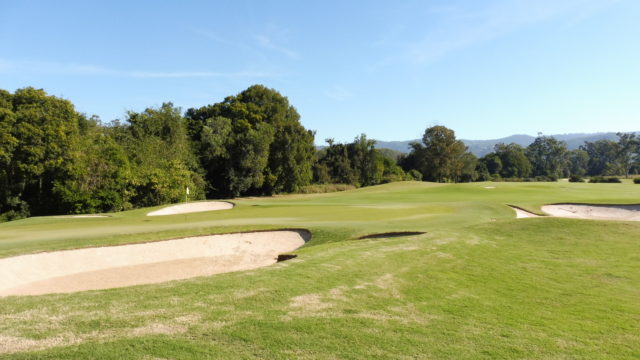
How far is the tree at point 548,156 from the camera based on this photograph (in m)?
114

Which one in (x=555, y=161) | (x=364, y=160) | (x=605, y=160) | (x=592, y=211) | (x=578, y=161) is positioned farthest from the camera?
(x=578, y=161)

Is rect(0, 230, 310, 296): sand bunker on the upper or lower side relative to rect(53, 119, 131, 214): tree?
lower

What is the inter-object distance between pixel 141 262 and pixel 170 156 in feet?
103

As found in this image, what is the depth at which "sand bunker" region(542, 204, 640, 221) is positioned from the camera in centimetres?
2416

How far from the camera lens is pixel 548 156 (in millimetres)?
118625

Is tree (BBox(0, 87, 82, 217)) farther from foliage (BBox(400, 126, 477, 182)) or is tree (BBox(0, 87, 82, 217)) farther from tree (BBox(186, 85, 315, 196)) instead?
foliage (BBox(400, 126, 477, 182))

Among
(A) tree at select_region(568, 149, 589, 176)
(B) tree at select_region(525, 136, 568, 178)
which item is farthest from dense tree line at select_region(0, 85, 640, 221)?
(A) tree at select_region(568, 149, 589, 176)

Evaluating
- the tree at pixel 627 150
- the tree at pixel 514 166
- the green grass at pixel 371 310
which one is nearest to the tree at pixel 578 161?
the tree at pixel 627 150

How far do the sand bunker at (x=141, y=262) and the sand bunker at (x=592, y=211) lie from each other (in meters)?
19.4

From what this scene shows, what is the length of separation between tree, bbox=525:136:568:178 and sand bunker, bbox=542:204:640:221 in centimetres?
9659

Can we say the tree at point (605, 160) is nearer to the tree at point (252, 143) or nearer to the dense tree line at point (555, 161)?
the dense tree line at point (555, 161)

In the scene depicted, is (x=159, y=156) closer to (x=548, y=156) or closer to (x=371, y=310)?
(x=371, y=310)

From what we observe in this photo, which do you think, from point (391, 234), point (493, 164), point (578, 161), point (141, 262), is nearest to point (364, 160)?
point (493, 164)

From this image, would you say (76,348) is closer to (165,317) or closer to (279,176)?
(165,317)
